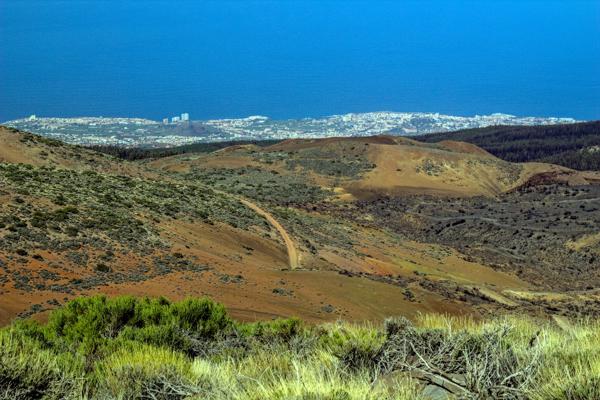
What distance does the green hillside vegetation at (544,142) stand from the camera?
101 m

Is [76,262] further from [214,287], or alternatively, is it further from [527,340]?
[527,340]

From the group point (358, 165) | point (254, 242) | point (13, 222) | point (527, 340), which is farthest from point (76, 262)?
point (358, 165)

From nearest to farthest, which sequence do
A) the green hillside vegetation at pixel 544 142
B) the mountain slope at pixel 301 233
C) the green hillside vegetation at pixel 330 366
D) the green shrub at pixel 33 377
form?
the green hillside vegetation at pixel 330 366 → the green shrub at pixel 33 377 → the mountain slope at pixel 301 233 → the green hillside vegetation at pixel 544 142

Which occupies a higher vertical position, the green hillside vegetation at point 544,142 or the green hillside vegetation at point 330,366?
the green hillside vegetation at point 544,142

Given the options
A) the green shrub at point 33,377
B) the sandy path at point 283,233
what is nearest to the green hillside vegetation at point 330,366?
the green shrub at point 33,377

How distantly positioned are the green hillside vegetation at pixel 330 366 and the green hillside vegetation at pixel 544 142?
94887 mm

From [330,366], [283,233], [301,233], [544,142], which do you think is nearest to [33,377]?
[330,366]

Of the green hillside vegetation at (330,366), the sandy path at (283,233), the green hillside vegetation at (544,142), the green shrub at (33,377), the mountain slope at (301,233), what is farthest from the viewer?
the green hillside vegetation at (544,142)

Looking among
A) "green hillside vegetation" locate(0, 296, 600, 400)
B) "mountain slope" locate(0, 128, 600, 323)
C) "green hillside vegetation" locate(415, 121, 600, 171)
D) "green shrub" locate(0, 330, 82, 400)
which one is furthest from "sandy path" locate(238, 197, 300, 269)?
"green hillside vegetation" locate(415, 121, 600, 171)

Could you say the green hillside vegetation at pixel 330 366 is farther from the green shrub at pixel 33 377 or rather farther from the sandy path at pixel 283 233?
the sandy path at pixel 283 233

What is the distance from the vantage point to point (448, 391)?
20.7 ft

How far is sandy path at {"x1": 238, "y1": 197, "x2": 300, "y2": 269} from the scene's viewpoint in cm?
3197

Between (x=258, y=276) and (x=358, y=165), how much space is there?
5054 cm

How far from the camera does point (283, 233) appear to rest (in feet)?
124
